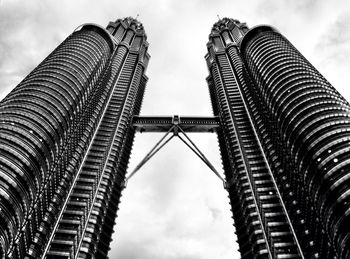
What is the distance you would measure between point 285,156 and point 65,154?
56.9 m

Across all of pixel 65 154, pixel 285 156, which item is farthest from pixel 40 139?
pixel 285 156

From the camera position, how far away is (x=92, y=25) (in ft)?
454

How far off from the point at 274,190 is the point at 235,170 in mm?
14803

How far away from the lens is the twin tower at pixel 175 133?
6569 centimetres

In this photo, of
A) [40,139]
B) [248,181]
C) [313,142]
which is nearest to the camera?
[313,142]

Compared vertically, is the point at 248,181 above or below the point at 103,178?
below

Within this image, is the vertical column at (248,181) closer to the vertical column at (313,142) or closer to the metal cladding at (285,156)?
the metal cladding at (285,156)

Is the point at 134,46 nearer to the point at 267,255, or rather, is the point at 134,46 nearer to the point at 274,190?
the point at 274,190

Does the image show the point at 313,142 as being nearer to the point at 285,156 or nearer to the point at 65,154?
the point at 285,156

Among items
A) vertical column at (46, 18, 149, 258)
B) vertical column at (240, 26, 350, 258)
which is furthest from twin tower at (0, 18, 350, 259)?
vertical column at (46, 18, 149, 258)

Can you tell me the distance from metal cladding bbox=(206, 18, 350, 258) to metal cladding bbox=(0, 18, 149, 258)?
3804cm

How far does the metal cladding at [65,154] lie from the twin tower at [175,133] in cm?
31

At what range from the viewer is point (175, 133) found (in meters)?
135

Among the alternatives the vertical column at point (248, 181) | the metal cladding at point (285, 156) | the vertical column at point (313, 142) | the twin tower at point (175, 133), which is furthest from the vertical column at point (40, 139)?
the vertical column at point (313, 142)
